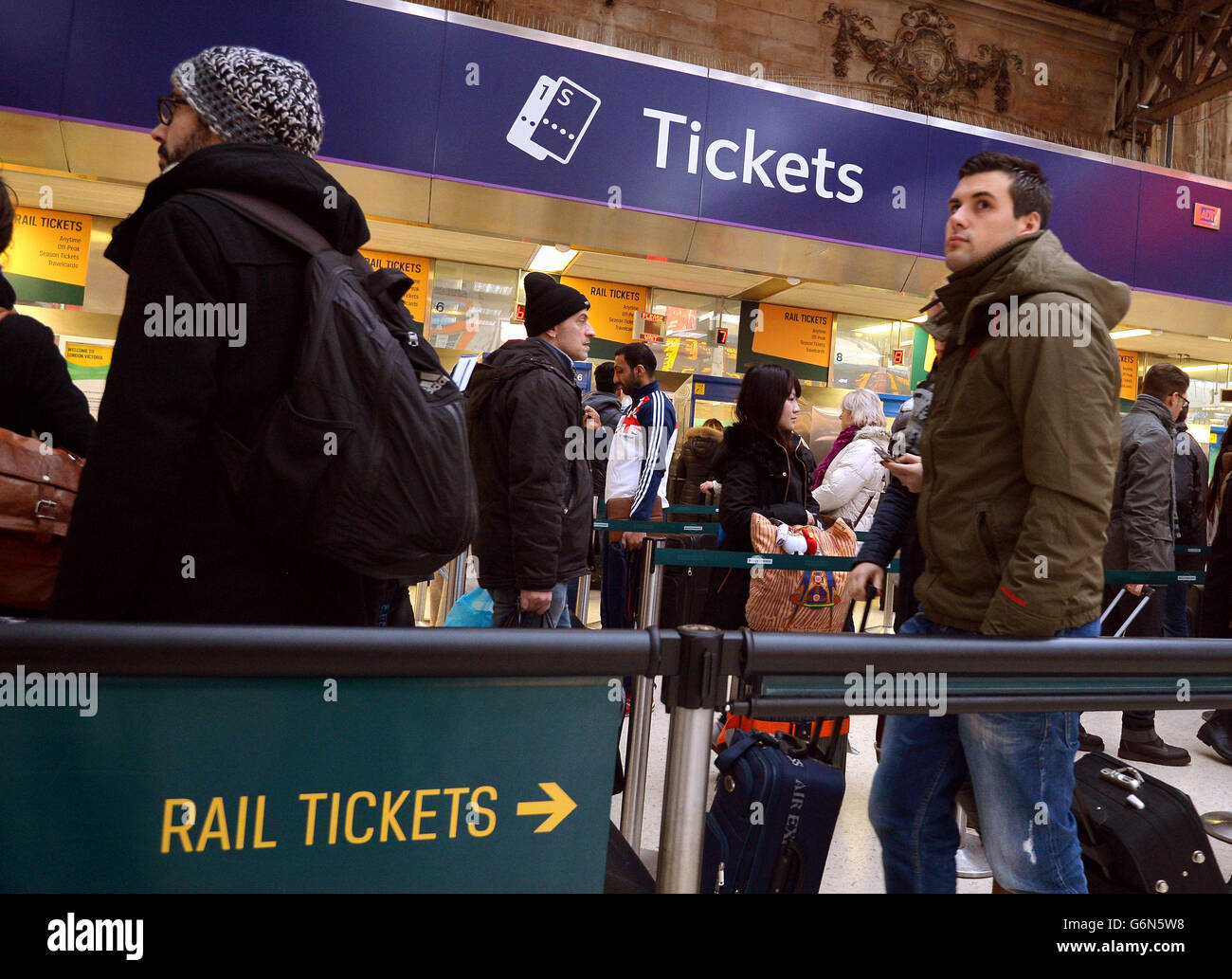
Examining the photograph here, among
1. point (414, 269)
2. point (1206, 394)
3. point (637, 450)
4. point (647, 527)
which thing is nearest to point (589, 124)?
point (637, 450)

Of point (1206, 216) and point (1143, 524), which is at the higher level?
point (1206, 216)

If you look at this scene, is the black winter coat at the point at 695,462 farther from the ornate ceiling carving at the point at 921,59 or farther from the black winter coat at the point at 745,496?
the ornate ceiling carving at the point at 921,59

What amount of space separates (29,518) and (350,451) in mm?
665

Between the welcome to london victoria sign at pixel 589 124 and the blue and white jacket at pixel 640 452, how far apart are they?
1459 millimetres

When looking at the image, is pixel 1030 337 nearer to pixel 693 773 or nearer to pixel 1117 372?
pixel 1117 372

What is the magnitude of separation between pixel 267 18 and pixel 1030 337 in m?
4.86

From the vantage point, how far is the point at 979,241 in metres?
1.88

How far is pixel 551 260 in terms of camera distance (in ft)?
26.5

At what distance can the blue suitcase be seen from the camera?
209 cm

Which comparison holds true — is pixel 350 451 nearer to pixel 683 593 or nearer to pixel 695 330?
pixel 683 593

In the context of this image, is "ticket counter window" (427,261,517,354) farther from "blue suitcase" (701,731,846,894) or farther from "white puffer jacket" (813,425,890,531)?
"blue suitcase" (701,731,846,894)

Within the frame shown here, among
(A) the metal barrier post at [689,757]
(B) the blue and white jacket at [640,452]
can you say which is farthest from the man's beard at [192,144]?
(B) the blue and white jacket at [640,452]

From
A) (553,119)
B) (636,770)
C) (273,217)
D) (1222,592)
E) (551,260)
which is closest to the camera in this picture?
(273,217)

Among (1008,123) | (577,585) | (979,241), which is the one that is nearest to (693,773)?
(979,241)
